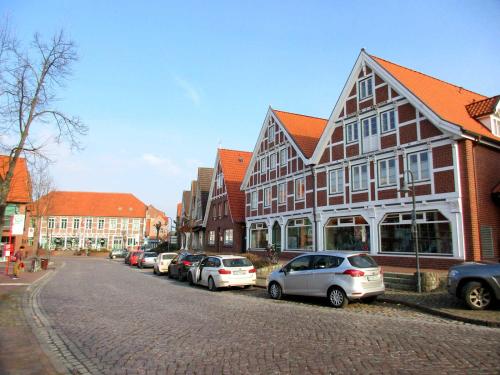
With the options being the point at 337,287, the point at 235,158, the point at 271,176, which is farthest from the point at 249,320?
the point at 235,158

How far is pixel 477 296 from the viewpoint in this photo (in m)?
10.3

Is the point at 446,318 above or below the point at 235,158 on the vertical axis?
below

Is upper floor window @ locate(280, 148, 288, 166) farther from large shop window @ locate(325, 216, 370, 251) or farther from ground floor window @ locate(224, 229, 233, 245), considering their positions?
ground floor window @ locate(224, 229, 233, 245)

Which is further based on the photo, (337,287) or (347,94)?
(347,94)

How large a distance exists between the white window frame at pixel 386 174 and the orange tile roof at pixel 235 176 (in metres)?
17.4

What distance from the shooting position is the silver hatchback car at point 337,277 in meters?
11.4

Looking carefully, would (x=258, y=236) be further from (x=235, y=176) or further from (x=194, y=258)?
(x=194, y=258)

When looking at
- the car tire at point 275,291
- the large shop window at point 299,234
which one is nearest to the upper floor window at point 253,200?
the large shop window at point 299,234

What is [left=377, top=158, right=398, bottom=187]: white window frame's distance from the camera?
61.9 feet

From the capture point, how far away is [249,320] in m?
9.76

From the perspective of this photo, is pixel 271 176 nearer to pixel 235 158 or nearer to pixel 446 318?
pixel 235 158

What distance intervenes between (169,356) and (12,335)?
3.96 m

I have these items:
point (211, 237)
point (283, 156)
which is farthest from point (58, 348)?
point (211, 237)

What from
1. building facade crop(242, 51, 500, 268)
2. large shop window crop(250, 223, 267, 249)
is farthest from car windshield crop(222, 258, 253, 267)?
large shop window crop(250, 223, 267, 249)
